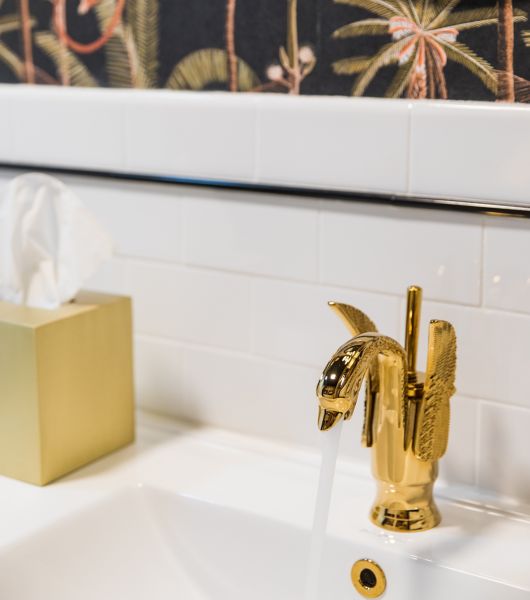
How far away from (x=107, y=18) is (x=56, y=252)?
0.28 metres

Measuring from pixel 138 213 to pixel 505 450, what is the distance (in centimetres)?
46

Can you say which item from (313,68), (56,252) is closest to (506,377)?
(313,68)

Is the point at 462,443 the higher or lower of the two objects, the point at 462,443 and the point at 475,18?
the lower

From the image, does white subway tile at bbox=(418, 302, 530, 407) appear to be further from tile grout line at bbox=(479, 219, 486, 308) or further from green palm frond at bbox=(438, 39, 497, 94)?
green palm frond at bbox=(438, 39, 497, 94)

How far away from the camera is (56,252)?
0.93 metres

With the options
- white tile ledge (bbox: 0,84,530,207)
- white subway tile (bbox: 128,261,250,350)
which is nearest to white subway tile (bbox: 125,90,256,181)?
white tile ledge (bbox: 0,84,530,207)

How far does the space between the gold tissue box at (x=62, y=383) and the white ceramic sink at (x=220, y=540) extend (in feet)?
0.08

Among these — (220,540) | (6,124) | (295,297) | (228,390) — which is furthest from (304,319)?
(6,124)

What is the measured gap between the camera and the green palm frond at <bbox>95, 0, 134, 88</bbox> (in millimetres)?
1008

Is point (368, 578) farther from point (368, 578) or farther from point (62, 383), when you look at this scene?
point (62, 383)

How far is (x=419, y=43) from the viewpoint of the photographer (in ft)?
2.70

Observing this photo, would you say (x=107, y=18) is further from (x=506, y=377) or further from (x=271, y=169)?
(x=506, y=377)

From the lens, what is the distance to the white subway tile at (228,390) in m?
0.96

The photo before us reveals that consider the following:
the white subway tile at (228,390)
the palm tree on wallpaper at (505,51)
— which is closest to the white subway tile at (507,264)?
the palm tree on wallpaper at (505,51)
